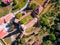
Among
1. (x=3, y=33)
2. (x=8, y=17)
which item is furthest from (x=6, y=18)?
(x=3, y=33)

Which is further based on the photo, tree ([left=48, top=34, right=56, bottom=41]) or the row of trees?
the row of trees

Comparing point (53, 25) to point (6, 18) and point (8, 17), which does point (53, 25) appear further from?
point (6, 18)

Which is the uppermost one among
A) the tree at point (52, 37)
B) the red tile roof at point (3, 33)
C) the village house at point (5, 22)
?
the village house at point (5, 22)

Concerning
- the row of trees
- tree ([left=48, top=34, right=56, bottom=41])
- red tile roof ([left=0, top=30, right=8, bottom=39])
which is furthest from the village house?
tree ([left=48, top=34, right=56, bottom=41])

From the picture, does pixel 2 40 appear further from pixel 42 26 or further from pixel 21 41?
pixel 42 26

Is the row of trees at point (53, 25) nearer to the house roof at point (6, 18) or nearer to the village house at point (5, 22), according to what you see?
the house roof at point (6, 18)

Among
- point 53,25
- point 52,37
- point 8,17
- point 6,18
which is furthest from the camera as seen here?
point 8,17

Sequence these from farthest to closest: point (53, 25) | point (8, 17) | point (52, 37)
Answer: point (8, 17) < point (53, 25) < point (52, 37)

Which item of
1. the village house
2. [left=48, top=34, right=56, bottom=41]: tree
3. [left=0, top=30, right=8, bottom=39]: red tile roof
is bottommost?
[left=48, top=34, right=56, bottom=41]: tree

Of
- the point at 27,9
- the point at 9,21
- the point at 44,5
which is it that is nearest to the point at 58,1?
the point at 44,5

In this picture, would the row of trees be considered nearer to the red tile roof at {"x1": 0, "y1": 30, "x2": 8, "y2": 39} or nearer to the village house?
the village house

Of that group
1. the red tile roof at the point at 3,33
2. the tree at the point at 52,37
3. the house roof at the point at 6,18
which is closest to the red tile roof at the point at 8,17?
the house roof at the point at 6,18
